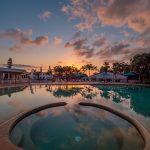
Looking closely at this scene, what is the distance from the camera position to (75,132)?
8.58 metres

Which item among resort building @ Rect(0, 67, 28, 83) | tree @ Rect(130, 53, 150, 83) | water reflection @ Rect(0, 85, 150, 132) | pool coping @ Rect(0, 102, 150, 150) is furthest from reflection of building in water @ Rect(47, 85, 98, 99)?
tree @ Rect(130, 53, 150, 83)

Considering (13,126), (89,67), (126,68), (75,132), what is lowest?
(75,132)

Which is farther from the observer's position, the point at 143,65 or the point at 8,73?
the point at 8,73

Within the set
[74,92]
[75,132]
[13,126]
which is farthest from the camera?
[74,92]

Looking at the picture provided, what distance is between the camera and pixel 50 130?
8883 mm

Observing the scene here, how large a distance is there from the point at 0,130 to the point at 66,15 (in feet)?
54.6

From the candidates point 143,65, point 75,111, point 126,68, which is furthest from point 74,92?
point 126,68

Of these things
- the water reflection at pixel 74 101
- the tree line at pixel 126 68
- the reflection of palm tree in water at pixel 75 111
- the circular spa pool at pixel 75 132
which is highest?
the tree line at pixel 126 68

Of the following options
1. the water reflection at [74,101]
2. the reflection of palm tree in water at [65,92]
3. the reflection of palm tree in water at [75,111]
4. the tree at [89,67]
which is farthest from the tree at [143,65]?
the tree at [89,67]

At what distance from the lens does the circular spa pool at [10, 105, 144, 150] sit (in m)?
6.91

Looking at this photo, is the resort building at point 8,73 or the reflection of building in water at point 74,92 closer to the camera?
the reflection of building in water at point 74,92

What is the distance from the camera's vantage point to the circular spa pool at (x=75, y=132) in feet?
22.7

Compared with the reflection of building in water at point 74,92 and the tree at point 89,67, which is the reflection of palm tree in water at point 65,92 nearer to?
the reflection of building in water at point 74,92

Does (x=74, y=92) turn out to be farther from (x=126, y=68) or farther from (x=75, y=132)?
(x=126, y=68)
